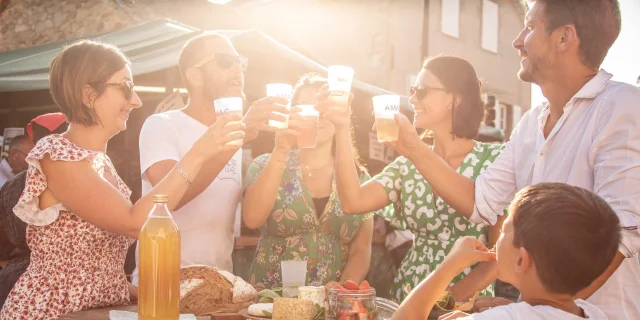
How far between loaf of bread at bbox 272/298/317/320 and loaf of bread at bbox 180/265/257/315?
1.02 feet

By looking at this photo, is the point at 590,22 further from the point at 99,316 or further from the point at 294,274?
the point at 99,316

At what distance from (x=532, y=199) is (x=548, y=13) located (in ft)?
3.84

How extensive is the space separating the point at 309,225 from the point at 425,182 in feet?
2.44

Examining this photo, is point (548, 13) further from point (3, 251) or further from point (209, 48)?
point (3, 251)

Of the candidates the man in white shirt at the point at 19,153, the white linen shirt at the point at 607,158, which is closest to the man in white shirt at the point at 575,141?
the white linen shirt at the point at 607,158

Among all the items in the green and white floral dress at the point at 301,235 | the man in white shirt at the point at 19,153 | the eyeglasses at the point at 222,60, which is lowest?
the man in white shirt at the point at 19,153

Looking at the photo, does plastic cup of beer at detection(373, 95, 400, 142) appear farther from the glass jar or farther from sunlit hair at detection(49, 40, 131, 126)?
sunlit hair at detection(49, 40, 131, 126)

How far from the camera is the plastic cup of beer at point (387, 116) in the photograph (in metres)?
3.16

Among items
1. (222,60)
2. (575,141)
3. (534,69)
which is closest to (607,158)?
(575,141)

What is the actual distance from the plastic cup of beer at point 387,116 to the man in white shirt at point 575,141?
47mm

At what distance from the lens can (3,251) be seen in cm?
538

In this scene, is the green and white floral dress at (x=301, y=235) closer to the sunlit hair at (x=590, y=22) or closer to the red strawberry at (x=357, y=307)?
the red strawberry at (x=357, y=307)

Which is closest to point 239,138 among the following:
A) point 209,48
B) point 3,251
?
point 209,48

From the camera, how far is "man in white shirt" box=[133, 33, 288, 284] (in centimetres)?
351
